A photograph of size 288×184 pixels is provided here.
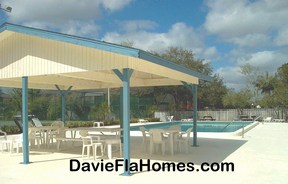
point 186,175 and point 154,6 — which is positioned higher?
point 154,6

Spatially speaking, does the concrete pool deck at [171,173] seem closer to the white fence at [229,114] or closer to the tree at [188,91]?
the white fence at [229,114]

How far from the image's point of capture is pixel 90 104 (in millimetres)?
28828

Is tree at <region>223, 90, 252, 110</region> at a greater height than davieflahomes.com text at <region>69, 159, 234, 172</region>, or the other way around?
tree at <region>223, 90, 252, 110</region>

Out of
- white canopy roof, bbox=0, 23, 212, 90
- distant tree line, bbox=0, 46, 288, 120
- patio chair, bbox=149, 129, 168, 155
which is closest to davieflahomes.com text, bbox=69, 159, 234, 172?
patio chair, bbox=149, 129, 168, 155

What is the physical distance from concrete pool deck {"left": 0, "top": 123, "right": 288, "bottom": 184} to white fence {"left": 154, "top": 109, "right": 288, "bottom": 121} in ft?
65.2

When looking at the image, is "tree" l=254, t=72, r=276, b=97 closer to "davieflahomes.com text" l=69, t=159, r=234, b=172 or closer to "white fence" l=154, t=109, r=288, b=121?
"white fence" l=154, t=109, r=288, b=121

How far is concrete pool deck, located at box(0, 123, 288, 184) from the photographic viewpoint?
22.4 feet

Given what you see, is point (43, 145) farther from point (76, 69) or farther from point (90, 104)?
point (90, 104)

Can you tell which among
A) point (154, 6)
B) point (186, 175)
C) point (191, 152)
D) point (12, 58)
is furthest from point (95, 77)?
point (154, 6)

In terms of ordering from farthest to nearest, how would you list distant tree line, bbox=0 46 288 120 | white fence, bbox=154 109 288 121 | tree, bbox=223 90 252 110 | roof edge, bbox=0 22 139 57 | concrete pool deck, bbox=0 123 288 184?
tree, bbox=223 90 252 110, white fence, bbox=154 109 288 121, distant tree line, bbox=0 46 288 120, roof edge, bbox=0 22 139 57, concrete pool deck, bbox=0 123 288 184

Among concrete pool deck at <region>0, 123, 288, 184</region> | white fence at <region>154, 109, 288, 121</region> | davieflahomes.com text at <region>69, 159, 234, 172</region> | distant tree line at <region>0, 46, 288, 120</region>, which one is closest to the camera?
concrete pool deck at <region>0, 123, 288, 184</region>

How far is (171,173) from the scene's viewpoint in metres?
7.39

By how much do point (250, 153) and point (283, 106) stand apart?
22.0 m

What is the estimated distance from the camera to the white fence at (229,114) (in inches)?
1197
